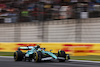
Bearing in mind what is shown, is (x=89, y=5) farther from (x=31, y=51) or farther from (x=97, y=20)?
(x=31, y=51)

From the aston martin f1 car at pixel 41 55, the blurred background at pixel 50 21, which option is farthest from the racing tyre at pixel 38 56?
the blurred background at pixel 50 21

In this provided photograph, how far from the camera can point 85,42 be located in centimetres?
1388

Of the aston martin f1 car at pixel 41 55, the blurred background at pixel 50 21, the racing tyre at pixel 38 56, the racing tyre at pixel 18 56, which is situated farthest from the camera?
the blurred background at pixel 50 21

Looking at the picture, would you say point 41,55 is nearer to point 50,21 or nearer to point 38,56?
point 38,56

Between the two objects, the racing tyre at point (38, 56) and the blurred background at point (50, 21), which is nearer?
the racing tyre at point (38, 56)

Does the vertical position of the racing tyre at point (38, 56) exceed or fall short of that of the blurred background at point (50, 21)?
it falls short

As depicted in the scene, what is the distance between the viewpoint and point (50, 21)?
1559cm

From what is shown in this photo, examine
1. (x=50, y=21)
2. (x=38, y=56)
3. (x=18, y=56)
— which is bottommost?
(x=18, y=56)

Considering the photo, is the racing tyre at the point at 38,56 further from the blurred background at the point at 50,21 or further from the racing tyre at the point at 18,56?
the blurred background at the point at 50,21

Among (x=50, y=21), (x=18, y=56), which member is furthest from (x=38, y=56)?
(x=50, y=21)

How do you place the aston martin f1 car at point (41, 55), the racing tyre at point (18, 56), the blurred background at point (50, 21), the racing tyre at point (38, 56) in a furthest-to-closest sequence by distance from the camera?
the blurred background at point (50, 21)
the racing tyre at point (18, 56)
the aston martin f1 car at point (41, 55)
the racing tyre at point (38, 56)

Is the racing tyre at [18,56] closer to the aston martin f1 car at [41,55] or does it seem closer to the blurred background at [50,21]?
the aston martin f1 car at [41,55]

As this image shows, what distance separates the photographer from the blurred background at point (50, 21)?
13797 millimetres

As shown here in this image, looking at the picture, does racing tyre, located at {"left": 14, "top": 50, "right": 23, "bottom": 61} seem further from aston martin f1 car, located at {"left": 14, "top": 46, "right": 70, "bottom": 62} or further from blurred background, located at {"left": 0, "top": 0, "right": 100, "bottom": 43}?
blurred background, located at {"left": 0, "top": 0, "right": 100, "bottom": 43}
